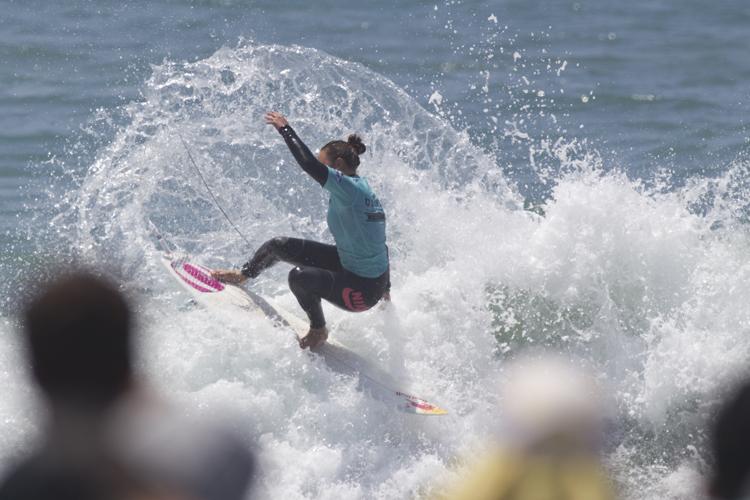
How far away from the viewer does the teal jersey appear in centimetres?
720

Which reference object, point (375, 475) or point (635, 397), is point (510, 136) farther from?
point (375, 475)

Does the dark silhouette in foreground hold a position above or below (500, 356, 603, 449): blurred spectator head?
above

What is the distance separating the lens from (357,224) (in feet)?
24.1

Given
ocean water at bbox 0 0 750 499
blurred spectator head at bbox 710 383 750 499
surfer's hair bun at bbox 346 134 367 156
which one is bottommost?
ocean water at bbox 0 0 750 499

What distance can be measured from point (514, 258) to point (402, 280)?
0.93 meters

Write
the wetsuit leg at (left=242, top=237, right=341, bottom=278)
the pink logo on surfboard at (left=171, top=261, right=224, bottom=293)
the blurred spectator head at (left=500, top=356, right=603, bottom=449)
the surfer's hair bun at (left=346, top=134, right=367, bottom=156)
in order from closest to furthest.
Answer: the blurred spectator head at (left=500, top=356, right=603, bottom=449), the surfer's hair bun at (left=346, top=134, right=367, bottom=156), the wetsuit leg at (left=242, top=237, right=341, bottom=278), the pink logo on surfboard at (left=171, top=261, right=224, bottom=293)

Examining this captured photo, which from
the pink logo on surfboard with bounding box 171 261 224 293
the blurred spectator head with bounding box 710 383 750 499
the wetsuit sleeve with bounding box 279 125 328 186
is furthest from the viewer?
the pink logo on surfboard with bounding box 171 261 224 293

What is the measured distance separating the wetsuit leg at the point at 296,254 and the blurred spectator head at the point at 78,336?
16.8 feet

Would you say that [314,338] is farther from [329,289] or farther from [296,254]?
[296,254]

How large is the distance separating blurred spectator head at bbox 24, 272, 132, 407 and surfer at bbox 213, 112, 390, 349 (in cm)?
450

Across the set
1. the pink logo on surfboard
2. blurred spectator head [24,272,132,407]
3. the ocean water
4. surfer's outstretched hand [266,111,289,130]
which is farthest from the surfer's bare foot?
blurred spectator head [24,272,132,407]

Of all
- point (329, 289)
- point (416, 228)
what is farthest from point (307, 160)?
point (416, 228)

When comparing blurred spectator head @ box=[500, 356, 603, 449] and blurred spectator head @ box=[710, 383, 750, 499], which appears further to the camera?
blurred spectator head @ box=[500, 356, 603, 449]

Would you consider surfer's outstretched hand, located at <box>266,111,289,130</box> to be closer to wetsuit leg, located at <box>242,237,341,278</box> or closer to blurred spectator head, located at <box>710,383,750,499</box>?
wetsuit leg, located at <box>242,237,341,278</box>
